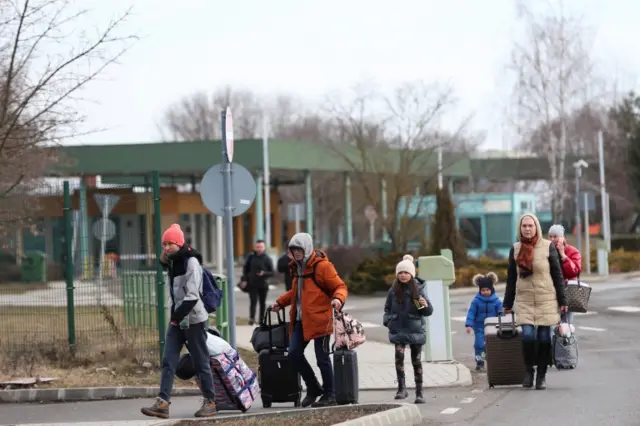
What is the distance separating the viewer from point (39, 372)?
583 inches

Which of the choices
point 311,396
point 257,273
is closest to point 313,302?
point 311,396

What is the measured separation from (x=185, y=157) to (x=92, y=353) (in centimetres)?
3276

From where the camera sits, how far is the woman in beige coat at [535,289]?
40.9 ft

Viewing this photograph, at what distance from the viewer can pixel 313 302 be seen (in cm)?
1128

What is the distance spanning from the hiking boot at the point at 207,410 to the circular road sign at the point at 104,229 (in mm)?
4718

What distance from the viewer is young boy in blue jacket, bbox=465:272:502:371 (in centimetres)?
1541

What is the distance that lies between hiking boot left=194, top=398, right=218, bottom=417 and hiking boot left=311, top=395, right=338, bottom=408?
97cm

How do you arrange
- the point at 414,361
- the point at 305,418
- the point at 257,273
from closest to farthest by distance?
the point at 305,418, the point at 414,361, the point at 257,273

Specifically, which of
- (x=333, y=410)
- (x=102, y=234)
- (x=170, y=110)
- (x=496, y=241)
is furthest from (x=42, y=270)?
(x=170, y=110)

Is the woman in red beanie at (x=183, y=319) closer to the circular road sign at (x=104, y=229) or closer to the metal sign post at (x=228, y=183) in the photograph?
the metal sign post at (x=228, y=183)

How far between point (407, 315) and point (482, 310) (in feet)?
11.1

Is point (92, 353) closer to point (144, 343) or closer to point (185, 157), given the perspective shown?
point (144, 343)

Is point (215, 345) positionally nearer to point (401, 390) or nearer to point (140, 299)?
point (401, 390)

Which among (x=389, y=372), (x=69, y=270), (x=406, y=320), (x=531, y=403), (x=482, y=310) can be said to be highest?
(x=69, y=270)
